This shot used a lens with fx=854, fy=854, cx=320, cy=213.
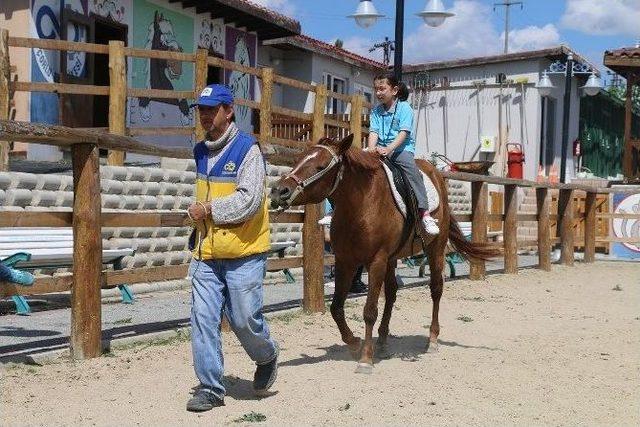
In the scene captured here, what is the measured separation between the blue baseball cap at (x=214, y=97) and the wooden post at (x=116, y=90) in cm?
581

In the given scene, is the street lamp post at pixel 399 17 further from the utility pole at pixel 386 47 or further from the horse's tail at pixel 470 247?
the utility pole at pixel 386 47

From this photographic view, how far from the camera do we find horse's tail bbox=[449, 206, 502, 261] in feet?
29.0

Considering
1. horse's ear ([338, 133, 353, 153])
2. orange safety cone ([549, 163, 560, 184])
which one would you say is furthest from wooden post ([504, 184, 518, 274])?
orange safety cone ([549, 163, 560, 184])

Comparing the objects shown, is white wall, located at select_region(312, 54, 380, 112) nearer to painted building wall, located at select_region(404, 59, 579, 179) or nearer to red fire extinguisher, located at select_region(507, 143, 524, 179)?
painted building wall, located at select_region(404, 59, 579, 179)

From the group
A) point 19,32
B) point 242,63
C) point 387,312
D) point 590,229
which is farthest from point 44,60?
point 590,229

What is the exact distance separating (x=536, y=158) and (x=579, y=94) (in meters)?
4.80

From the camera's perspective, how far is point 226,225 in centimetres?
494

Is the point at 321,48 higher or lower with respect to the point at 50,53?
higher

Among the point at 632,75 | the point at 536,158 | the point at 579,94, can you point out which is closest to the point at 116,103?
the point at 632,75

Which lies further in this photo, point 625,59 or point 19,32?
point 625,59

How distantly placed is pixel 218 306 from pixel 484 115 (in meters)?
23.9

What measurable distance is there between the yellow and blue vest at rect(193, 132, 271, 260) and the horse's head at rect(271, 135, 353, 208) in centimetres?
52

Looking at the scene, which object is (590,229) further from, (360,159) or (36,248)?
(36,248)

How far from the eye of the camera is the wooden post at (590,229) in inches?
717
